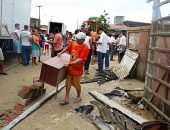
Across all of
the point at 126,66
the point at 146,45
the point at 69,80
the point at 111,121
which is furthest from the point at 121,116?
the point at 126,66

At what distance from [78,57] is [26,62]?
7964 mm

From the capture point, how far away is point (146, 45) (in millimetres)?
11391

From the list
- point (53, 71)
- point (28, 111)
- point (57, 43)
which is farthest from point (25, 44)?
point (28, 111)

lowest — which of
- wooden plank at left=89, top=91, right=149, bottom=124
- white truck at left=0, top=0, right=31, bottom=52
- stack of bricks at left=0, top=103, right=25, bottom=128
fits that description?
stack of bricks at left=0, top=103, right=25, bottom=128

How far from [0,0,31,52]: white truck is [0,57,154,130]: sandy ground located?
2856 mm

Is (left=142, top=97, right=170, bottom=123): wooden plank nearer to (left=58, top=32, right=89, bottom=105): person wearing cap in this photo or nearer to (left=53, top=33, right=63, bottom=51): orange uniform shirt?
(left=58, top=32, right=89, bottom=105): person wearing cap

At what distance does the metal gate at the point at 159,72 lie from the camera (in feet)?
21.3

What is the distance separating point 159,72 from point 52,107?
2.61 m

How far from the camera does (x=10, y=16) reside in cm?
1527

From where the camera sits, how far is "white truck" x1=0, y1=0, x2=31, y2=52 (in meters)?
13.9

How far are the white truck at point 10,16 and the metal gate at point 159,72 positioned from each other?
791 centimetres

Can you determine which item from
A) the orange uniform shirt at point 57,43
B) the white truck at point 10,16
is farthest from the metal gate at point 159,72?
the white truck at point 10,16

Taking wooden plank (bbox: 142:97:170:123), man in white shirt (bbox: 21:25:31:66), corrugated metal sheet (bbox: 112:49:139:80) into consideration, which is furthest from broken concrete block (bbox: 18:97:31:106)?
man in white shirt (bbox: 21:25:31:66)

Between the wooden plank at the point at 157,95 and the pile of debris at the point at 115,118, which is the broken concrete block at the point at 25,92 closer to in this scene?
the pile of debris at the point at 115,118
